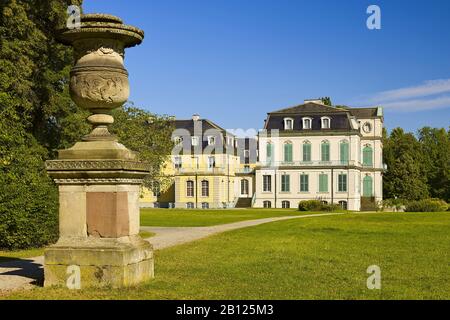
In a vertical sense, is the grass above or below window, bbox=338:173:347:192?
below

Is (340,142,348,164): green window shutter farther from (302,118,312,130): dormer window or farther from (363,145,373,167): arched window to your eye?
(363,145,373,167): arched window

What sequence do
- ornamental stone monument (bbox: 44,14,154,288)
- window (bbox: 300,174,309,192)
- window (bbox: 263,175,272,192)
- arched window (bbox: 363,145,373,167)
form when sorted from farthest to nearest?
arched window (bbox: 363,145,373,167) < window (bbox: 263,175,272,192) < window (bbox: 300,174,309,192) < ornamental stone monument (bbox: 44,14,154,288)

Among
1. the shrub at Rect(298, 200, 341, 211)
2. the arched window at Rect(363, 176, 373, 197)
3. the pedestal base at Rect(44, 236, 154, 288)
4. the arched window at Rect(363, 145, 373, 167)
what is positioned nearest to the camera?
the pedestal base at Rect(44, 236, 154, 288)

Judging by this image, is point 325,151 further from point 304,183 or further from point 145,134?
point 145,134

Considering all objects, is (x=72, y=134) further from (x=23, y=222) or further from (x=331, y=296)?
(x=331, y=296)

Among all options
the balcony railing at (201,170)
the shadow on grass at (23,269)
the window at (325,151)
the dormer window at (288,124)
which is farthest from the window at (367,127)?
the shadow on grass at (23,269)

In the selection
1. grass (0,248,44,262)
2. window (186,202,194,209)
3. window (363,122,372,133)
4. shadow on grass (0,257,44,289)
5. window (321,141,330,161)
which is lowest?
window (186,202,194,209)

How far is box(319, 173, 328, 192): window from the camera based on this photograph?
5788cm

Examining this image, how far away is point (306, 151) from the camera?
58.9 metres

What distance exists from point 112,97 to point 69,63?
14.2m

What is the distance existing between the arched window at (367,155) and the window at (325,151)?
16.5 ft

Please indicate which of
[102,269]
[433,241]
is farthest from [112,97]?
[433,241]

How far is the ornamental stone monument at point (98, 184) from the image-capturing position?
876cm

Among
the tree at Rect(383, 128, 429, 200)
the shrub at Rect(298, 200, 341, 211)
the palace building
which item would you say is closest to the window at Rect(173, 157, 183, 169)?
the palace building
